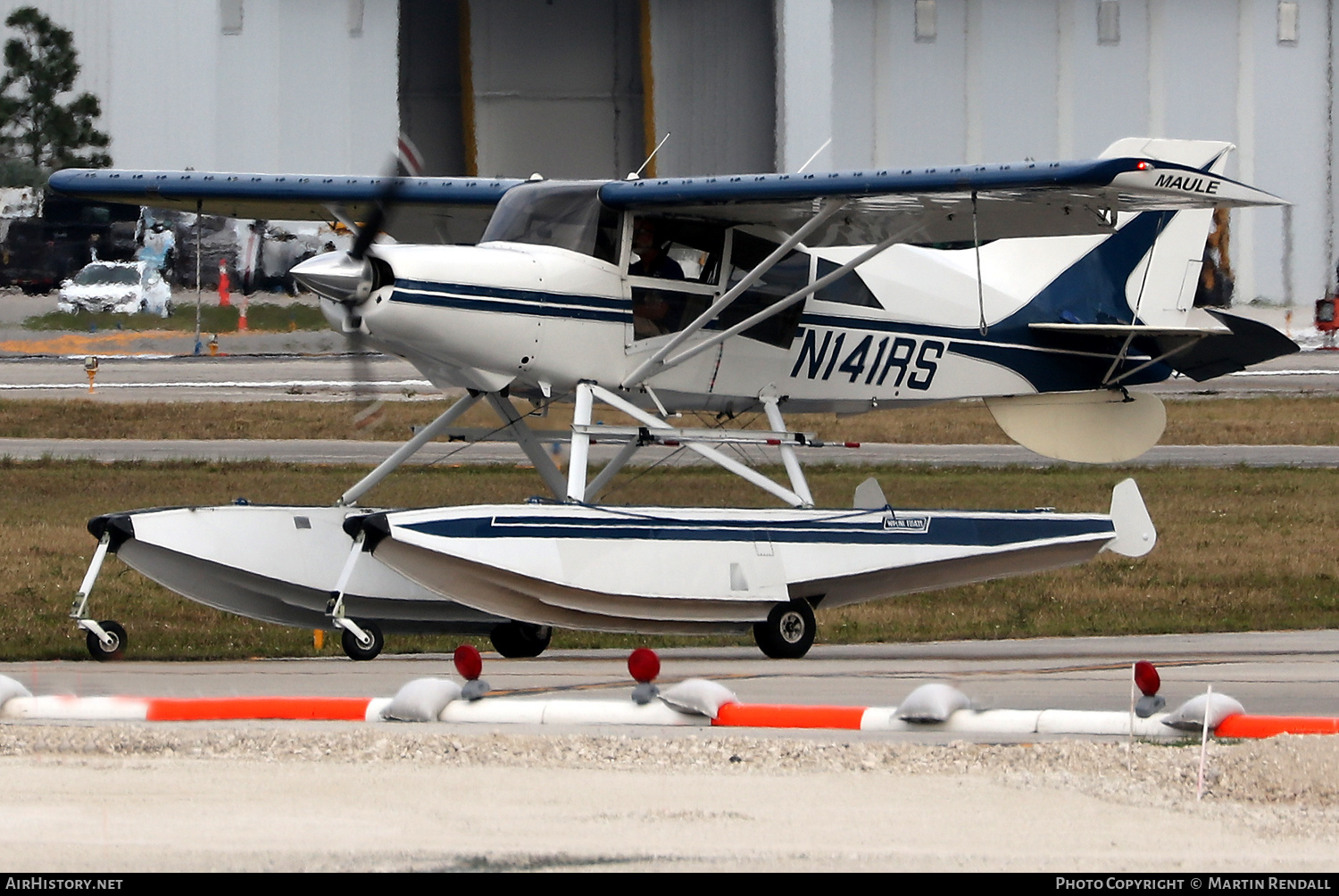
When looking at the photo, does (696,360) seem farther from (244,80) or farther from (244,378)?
(244,80)

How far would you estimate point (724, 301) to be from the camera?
13812 mm

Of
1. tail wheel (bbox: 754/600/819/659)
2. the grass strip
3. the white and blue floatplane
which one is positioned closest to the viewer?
the white and blue floatplane

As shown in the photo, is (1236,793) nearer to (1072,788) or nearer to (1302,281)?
(1072,788)

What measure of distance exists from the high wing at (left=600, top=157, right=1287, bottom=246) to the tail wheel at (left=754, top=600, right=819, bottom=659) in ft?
9.37

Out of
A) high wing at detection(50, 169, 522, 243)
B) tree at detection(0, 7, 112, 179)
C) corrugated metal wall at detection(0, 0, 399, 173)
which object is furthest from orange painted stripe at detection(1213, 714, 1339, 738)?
tree at detection(0, 7, 112, 179)

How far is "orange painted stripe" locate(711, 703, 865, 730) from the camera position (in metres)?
8.83

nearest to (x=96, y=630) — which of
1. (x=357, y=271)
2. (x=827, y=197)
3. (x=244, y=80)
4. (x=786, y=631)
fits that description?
(x=357, y=271)

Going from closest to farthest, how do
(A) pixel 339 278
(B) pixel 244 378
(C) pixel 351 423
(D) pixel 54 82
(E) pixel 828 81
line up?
(A) pixel 339 278, (C) pixel 351 423, (B) pixel 244 378, (D) pixel 54 82, (E) pixel 828 81

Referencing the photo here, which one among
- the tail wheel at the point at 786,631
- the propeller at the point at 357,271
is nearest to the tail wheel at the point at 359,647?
the propeller at the point at 357,271

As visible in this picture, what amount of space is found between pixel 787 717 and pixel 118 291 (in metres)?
36.4

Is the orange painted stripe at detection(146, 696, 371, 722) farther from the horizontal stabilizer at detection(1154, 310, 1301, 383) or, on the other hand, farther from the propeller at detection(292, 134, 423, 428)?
the horizontal stabilizer at detection(1154, 310, 1301, 383)

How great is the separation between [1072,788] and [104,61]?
41.8m

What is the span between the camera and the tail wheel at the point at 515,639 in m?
13.1
